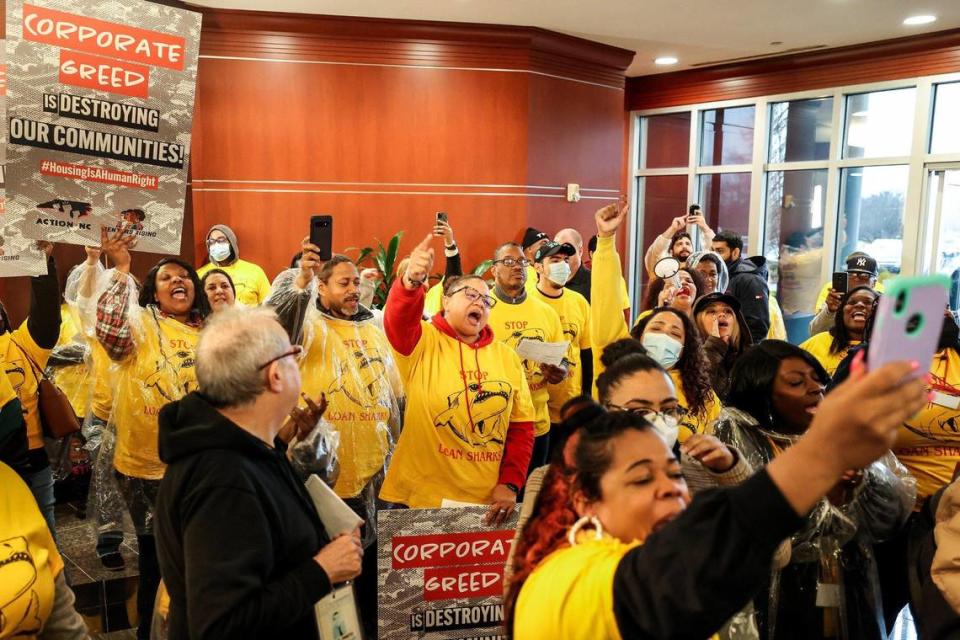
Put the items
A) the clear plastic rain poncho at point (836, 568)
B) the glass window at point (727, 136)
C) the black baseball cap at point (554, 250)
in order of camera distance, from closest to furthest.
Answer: the clear plastic rain poncho at point (836, 568) → the black baseball cap at point (554, 250) → the glass window at point (727, 136)

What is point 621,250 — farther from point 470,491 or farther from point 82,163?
point 82,163

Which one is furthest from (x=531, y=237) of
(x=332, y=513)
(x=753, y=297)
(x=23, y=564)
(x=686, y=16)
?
(x=23, y=564)

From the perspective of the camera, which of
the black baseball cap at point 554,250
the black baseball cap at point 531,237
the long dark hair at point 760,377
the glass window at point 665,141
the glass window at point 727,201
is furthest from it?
the glass window at point 665,141

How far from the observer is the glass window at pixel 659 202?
30.2ft

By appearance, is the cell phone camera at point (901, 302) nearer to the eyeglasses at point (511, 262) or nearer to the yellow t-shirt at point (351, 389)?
the yellow t-shirt at point (351, 389)

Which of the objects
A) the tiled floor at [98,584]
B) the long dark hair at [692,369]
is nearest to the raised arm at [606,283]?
the long dark hair at [692,369]

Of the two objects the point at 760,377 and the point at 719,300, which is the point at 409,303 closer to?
the point at 760,377

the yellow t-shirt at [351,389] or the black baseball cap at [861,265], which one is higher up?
the black baseball cap at [861,265]

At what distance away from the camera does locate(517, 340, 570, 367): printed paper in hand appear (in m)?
3.38

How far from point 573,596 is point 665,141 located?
29.3ft

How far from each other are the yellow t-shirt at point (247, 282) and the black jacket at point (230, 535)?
4.00m

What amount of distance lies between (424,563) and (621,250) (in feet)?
24.8

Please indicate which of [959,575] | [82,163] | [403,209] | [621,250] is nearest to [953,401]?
[959,575]

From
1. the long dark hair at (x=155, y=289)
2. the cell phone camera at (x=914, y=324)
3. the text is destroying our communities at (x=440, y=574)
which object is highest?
the cell phone camera at (x=914, y=324)
